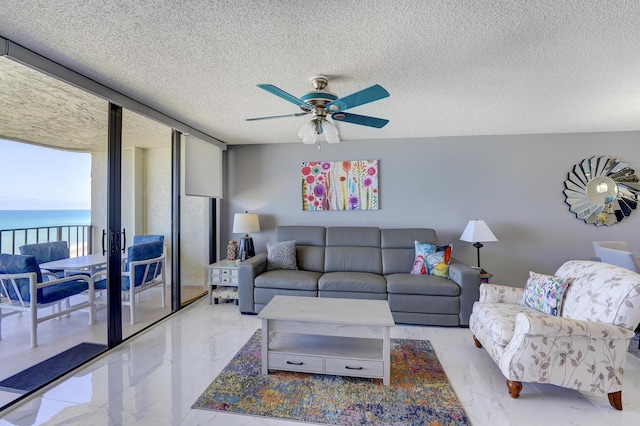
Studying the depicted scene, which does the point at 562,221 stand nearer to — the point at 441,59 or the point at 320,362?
the point at 441,59

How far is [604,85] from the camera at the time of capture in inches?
93.5

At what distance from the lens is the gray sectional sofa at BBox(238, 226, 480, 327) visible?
3.04 metres

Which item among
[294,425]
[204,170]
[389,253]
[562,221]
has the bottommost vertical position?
[294,425]

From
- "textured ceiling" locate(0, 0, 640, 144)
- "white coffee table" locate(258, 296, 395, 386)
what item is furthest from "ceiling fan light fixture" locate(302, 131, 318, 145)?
"white coffee table" locate(258, 296, 395, 386)

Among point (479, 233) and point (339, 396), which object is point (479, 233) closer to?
point (479, 233)

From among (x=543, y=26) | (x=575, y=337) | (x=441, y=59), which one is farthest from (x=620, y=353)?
(x=441, y=59)

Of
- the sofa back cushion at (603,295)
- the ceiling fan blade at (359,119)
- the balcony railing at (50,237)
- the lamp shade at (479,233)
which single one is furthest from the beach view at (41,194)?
the sofa back cushion at (603,295)

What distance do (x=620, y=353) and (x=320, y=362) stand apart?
1983 mm

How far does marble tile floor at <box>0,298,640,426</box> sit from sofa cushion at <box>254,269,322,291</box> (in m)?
0.70

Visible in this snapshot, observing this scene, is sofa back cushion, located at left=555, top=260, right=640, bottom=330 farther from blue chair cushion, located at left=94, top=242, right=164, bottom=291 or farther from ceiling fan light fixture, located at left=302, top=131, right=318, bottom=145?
blue chair cushion, located at left=94, top=242, right=164, bottom=291

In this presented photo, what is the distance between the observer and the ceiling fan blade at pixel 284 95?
1737 millimetres

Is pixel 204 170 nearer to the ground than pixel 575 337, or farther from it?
farther from it

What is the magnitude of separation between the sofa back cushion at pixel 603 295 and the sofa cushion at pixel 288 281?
7.58ft

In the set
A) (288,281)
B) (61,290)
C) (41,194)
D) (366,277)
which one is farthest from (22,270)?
(366,277)
